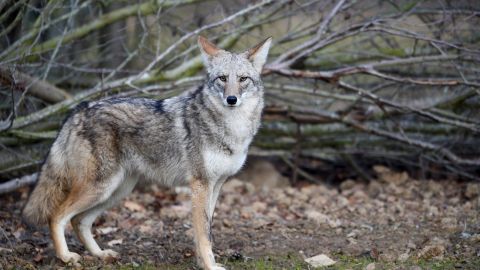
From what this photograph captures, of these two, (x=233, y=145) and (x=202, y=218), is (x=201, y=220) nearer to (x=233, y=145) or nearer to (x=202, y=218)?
(x=202, y=218)

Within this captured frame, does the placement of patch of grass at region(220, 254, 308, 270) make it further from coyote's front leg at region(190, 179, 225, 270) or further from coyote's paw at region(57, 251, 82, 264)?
coyote's paw at region(57, 251, 82, 264)

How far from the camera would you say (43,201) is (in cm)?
622

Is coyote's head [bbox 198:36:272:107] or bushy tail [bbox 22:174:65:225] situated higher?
coyote's head [bbox 198:36:272:107]

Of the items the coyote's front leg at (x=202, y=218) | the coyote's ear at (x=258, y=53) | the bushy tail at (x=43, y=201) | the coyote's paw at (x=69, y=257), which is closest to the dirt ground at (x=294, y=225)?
the coyote's paw at (x=69, y=257)

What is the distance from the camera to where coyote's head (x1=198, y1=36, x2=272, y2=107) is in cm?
603

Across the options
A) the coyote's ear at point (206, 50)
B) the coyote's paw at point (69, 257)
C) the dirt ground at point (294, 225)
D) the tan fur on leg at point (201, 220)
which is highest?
the coyote's ear at point (206, 50)

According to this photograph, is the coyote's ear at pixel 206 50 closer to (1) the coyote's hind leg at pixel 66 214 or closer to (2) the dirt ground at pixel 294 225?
(1) the coyote's hind leg at pixel 66 214

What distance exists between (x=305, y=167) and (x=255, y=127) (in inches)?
196

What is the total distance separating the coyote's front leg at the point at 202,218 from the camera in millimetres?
5840

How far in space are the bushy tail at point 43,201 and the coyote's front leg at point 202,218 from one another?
1.36 m

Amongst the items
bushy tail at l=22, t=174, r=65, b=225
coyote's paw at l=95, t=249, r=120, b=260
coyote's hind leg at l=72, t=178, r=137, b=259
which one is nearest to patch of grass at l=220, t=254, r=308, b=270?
coyote's paw at l=95, t=249, r=120, b=260

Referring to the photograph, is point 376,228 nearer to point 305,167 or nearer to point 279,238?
point 279,238

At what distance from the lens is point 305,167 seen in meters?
11.2

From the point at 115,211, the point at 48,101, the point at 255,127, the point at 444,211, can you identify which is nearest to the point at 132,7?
the point at 48,101
